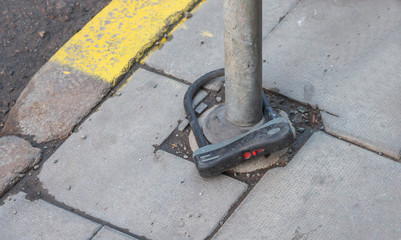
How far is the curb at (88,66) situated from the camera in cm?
335

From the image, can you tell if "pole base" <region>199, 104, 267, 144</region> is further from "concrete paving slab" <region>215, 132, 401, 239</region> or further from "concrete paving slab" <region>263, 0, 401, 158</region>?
"concrete paving slab" <region>263, 0, 401, 158</region>

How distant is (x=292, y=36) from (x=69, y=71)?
1519 millimetres

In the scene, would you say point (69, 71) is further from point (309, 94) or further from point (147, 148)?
point (309, 94)

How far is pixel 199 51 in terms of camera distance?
144 inches

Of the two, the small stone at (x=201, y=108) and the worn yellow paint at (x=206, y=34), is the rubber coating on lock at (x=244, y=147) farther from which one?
the worn yellow paint at (x=206, y=34)

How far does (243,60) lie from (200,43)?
1.08m

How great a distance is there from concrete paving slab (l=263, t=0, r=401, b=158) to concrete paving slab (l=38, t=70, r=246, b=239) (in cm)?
70

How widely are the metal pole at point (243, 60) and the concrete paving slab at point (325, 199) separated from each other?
1.20ft

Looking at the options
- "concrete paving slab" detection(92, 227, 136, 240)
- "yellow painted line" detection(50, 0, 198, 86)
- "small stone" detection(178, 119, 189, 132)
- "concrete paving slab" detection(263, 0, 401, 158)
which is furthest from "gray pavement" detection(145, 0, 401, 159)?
"concrete paving slab" detection(92, 227, 136, 240)

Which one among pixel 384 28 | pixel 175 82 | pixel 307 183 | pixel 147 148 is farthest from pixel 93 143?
pixel 384 28

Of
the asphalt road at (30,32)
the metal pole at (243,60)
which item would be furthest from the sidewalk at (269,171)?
the asphalt road at (30,32)

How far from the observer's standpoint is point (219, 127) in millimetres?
3043

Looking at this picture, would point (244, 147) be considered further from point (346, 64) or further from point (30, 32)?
point (30, 32)

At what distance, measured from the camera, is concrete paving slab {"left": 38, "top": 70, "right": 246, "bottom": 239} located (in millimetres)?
2771
